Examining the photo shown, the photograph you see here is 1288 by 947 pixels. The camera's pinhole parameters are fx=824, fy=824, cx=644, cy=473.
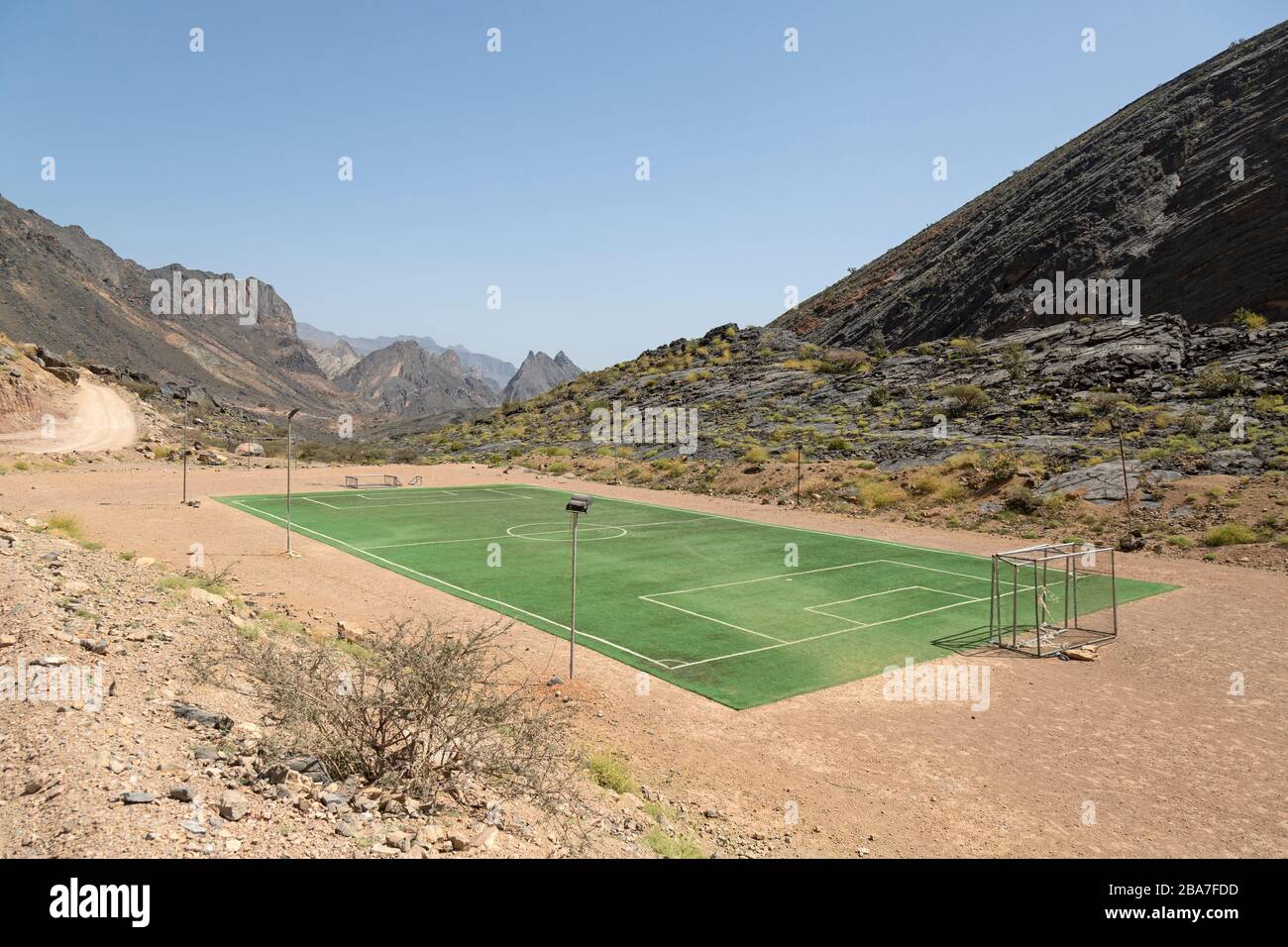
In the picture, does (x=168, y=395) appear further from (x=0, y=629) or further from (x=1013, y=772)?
(x=1013, y=772)

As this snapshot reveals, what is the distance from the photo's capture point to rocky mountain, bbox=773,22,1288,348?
58.0 metres

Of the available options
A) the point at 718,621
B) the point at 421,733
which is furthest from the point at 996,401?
the point at 421,733

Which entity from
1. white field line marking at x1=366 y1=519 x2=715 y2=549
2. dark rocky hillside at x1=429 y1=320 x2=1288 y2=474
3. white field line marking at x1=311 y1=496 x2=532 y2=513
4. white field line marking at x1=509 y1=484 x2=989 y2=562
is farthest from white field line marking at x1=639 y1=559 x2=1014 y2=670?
white field line marking at x1=311 y1=496 x2=532 y2=513

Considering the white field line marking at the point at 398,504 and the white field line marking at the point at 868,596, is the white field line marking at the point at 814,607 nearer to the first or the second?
the white field line marking at the point at 868,596

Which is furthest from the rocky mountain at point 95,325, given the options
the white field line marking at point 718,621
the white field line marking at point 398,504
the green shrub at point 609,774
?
the green shrub at point 609,774

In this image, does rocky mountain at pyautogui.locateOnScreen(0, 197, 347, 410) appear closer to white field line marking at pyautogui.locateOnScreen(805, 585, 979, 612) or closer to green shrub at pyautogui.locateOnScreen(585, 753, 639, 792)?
white field line marking at pyautogui.locateOnScreen(805, 585, 979, 612)

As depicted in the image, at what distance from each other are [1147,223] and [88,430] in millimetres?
82382

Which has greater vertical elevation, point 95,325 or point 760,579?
point 95,325

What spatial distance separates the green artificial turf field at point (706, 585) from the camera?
16.4 metres

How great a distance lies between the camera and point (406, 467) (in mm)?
61969

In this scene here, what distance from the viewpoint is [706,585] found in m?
22.6

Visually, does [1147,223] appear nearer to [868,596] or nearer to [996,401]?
[996,401]

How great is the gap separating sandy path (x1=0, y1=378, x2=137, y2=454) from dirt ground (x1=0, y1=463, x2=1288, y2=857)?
39061 millimetres
